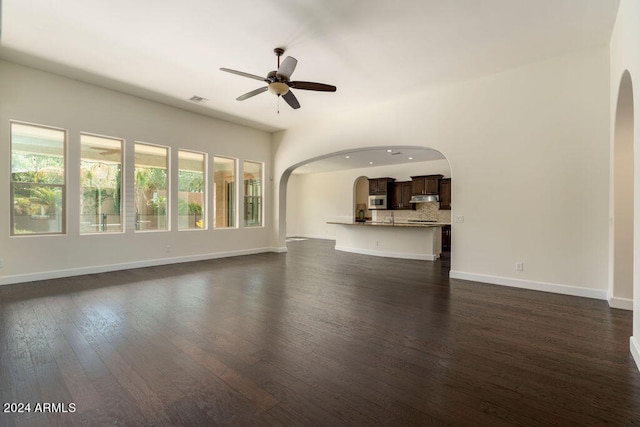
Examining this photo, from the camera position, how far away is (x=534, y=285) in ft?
14.8

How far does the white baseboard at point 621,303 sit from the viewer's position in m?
3.66

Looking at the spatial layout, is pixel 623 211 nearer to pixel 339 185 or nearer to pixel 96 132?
pixel 96 132

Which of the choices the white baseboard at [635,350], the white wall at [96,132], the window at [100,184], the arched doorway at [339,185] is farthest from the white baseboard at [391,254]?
the window at [100,184]

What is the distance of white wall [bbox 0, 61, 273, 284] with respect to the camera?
4652mm

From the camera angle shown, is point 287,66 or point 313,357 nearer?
point 313,357

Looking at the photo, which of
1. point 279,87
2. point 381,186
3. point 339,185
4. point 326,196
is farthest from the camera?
point 326,196

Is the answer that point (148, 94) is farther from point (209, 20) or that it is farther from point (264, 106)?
point (209, 20)

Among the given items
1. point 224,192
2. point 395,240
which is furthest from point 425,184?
point 224,192

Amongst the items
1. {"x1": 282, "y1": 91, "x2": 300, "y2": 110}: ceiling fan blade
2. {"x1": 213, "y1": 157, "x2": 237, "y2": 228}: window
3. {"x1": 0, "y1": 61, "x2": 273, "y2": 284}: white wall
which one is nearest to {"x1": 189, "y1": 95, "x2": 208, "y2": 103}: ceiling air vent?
{"x1": 0, "y1": 61, "x2": 273, "y2": 284}: white wall

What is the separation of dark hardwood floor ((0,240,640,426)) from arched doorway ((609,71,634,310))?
0.29m

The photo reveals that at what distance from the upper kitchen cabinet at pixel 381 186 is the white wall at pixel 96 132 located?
17.7ft

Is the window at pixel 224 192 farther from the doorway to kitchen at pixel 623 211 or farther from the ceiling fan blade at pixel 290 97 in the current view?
the doorway to kitchen at pixel 623 211

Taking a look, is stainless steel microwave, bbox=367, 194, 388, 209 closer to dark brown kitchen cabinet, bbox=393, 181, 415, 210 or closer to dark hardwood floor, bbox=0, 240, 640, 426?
dark brown kitchen cabinet, bbox=393, 181, 415, 210

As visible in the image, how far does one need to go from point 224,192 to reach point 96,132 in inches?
110
